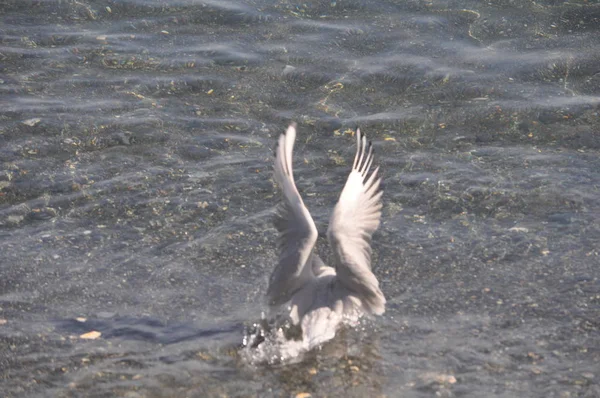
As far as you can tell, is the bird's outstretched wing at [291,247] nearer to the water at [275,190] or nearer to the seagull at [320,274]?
the seagull at [320,274]

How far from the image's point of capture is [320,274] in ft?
20.7

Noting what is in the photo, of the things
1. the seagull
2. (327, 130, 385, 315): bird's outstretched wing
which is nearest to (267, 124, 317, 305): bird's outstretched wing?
the seagull

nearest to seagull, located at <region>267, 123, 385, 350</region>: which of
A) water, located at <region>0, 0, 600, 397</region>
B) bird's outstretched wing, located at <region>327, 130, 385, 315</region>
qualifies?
bird's outstretched wing, located at <region>327, 130, 385, 315</region>

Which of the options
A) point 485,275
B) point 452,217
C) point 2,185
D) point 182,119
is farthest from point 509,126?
point 2,185

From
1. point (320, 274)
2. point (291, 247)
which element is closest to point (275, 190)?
point (320, 274)

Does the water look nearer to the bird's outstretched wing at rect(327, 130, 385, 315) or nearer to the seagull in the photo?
the seagull

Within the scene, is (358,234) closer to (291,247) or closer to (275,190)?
(291,247)

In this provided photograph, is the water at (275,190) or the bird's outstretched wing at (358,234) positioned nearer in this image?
the water at (275,190)

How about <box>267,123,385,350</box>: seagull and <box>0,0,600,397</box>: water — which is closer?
<box>0,0,600,397</box>: water

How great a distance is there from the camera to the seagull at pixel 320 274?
593cm

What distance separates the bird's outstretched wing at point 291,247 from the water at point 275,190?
274 millimetres

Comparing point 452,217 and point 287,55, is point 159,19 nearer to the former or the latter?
point 287,55

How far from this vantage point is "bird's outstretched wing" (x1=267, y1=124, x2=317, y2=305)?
5980 mm

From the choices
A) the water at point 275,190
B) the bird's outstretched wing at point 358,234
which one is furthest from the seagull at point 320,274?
the water at point 275,190
